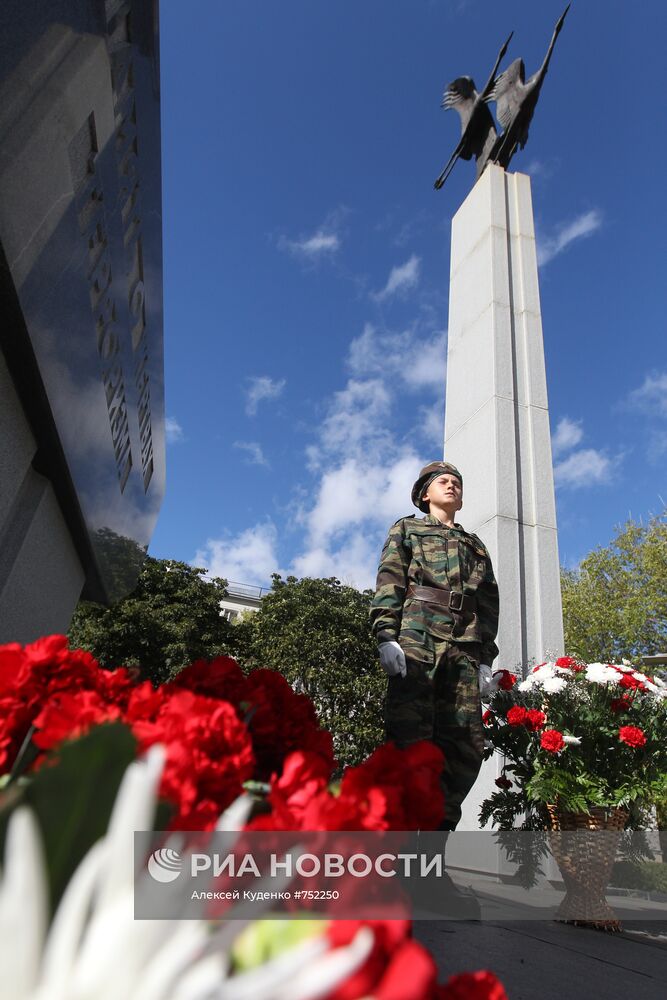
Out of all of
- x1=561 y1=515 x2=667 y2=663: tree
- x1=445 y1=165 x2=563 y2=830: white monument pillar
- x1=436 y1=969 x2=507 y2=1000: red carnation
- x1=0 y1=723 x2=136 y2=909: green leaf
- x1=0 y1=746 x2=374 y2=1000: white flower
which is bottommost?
x1=436 y1=969 x2=507 y2=1000: red carnation

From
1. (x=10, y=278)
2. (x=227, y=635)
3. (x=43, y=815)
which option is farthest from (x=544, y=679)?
(x=227, y=635)

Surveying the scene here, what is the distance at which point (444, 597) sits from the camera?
9.75 feet

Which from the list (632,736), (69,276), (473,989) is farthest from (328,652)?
(473,989)

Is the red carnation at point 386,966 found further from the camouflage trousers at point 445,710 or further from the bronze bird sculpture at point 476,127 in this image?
the bronze bird sculpture at point 476,127

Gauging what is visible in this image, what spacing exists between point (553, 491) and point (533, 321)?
2011mm

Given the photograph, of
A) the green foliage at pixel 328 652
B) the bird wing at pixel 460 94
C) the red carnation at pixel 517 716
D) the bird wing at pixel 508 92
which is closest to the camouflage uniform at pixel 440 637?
the red carnation at pixel 517 716

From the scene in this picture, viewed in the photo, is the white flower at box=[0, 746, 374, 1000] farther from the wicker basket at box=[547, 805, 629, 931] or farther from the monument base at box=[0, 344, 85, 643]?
the wicker basket at box=[547, 805, 629, 931]

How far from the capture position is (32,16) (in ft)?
5.15

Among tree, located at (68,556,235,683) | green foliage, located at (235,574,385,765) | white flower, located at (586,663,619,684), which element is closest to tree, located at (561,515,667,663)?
green foliage, located at (235,574,385,765)

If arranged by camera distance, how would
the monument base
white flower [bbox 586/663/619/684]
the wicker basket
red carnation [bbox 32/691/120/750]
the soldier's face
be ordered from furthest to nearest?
1. the soldier's face
2. white flower [bbox 586/663/619/684]
3. the wicker basket
4. the monument base
5. red carnation [bbox 32/691/120/750]

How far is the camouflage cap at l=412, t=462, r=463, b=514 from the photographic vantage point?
11.4ft

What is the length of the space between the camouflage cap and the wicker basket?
168cm

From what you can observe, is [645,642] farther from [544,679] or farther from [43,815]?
[43,815]

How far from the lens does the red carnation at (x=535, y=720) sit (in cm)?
278
